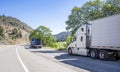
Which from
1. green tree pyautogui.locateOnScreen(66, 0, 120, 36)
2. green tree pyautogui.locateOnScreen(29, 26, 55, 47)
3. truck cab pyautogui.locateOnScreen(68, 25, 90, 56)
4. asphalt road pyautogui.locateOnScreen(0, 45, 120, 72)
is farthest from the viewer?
green tree pyautogui.locateOnScreen(29, 26, 55, 47)

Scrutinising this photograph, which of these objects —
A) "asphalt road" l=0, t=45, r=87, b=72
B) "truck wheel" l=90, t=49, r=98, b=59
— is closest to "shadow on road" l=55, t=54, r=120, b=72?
"asphalt road" l=0, t=45, r=87, b=72

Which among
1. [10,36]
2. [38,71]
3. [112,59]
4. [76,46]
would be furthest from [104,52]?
[10,36]

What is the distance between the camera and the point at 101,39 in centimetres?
2658

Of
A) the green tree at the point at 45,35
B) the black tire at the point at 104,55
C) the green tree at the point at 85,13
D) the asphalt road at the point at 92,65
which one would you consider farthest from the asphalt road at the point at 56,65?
the green tree at the point at 45,35

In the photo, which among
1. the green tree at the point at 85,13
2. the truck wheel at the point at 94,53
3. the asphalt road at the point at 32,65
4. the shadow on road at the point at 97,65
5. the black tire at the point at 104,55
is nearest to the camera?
the asphalt road at the point at 32,65

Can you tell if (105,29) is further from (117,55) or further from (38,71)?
(38,71)

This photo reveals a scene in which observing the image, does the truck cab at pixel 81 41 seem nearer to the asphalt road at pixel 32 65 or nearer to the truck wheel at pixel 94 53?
the truck wheel at pixel 94 53

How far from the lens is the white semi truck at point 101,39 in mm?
24094

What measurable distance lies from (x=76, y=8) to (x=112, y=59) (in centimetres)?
3492

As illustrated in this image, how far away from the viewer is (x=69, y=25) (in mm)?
58719

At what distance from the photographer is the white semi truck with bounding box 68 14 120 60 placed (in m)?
24.1

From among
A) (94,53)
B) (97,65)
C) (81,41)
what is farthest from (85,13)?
(97,65)

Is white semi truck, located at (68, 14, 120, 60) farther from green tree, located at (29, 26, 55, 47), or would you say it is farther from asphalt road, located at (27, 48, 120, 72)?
green tree, located at (29, 26, 55, 47)

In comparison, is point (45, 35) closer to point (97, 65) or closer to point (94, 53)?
point (94, 53)
